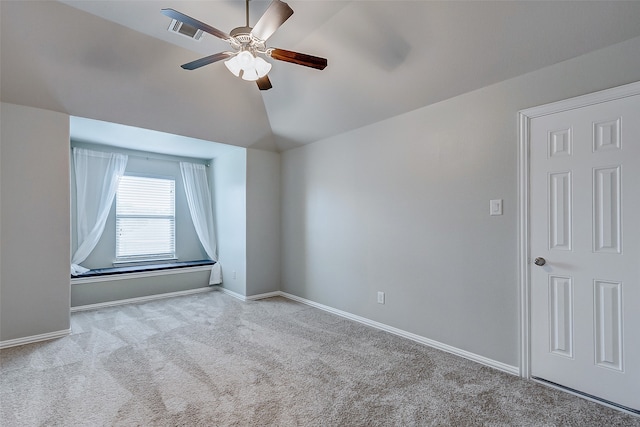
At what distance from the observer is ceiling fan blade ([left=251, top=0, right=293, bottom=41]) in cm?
172

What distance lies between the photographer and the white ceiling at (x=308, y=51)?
212cm

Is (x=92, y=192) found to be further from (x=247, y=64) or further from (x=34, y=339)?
(x=247, y=64)

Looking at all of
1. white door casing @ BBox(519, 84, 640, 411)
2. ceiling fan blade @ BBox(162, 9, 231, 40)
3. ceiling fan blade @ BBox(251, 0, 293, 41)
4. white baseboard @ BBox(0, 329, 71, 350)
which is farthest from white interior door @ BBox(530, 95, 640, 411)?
white baseboard @ BBox(0, 329, 71, 350)

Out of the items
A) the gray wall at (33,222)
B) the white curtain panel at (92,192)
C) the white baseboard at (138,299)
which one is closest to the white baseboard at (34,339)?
the gray wall at (33,222)

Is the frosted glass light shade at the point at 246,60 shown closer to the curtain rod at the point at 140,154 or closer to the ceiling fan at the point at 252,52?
the ceiling fan at the point at 252,52

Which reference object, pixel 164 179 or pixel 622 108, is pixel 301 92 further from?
pixel 164 179

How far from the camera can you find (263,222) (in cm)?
480

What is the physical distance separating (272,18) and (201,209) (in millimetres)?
4110

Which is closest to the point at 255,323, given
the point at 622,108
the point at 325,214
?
the point at 325,214

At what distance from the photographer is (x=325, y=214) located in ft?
13.8

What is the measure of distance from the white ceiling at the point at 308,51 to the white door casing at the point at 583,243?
0.50 m

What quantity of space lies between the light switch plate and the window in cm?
491

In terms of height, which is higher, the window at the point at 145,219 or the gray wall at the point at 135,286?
the window at the point at 145,219

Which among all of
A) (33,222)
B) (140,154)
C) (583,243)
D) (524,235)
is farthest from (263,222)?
(583,243)
